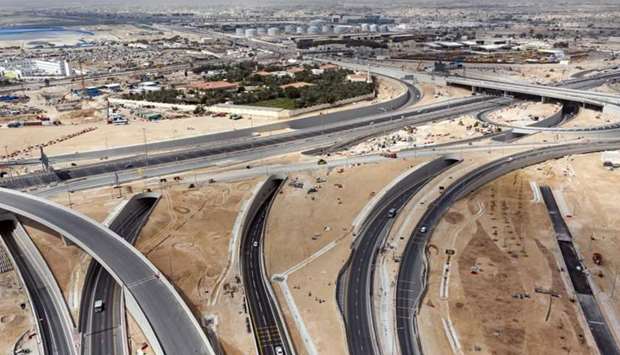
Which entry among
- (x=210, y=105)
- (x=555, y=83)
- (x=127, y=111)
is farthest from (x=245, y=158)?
(x=555, y=83)

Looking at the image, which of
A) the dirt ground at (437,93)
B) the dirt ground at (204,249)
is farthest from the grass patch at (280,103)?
the dirt ground at (204,249)

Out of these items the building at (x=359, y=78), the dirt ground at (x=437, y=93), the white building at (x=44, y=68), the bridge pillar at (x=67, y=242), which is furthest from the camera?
the white building at (x=44, y=68)

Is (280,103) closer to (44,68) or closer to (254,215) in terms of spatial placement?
(254,215)

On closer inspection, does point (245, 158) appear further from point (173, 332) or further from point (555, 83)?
point (555, 83)

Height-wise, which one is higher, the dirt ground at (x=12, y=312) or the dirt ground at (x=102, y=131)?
the dirt ground at (x=102, y=131)

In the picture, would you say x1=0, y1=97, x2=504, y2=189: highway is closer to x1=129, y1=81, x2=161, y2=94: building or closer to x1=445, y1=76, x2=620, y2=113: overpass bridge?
x1=445, y1=76, x2=620, y2=113: overpass bridge

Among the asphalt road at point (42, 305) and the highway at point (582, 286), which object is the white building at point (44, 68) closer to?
A: the asphalt road at point (42, 305)

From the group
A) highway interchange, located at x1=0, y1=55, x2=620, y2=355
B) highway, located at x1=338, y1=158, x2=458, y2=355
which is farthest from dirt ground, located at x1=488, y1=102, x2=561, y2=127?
highway, located at x1=338, y1=158, x2=458, y2=355
